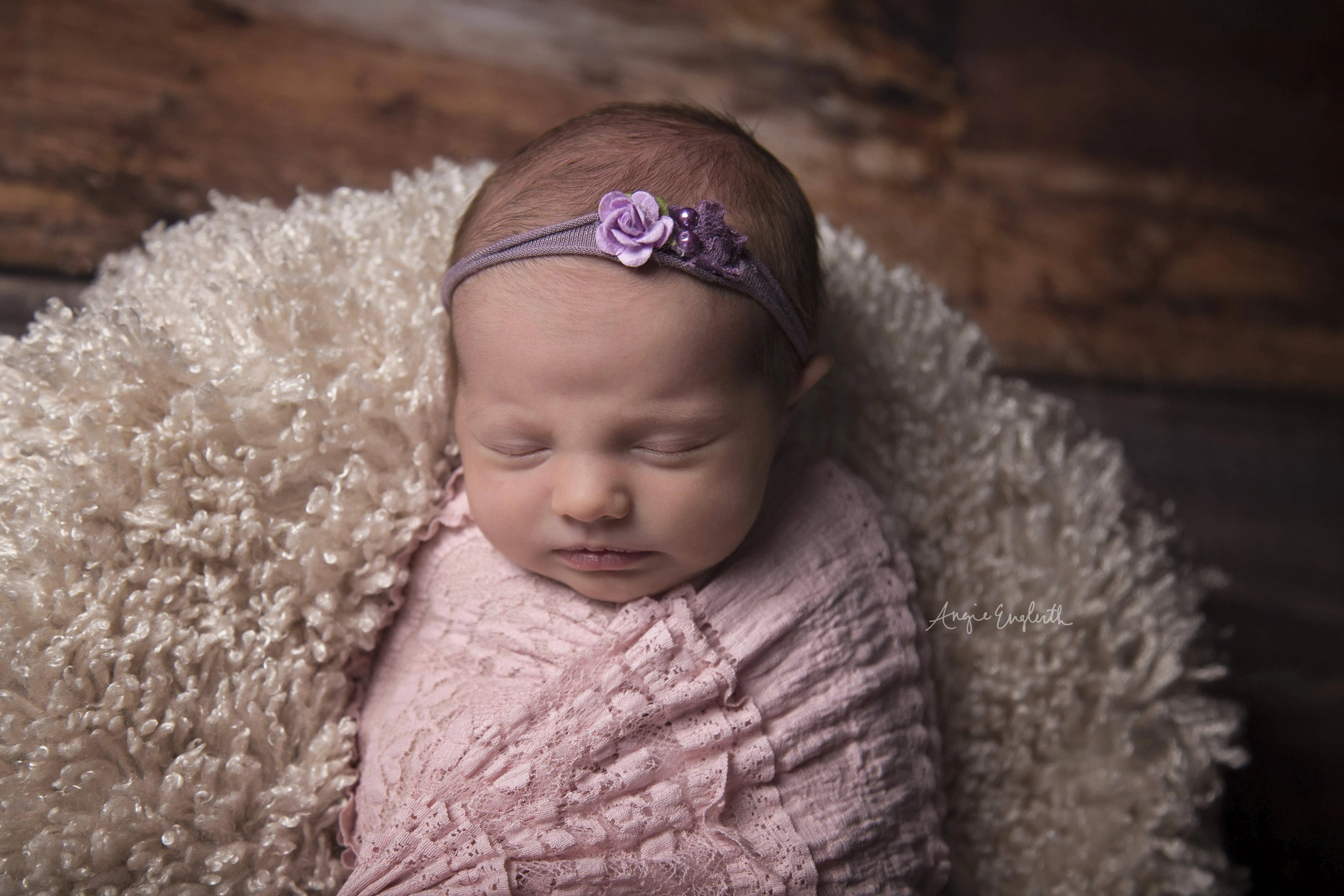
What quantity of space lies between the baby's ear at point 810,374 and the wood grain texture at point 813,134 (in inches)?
28.5

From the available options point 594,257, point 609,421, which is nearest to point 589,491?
point 609,421

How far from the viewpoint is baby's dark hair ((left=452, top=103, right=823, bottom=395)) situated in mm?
708

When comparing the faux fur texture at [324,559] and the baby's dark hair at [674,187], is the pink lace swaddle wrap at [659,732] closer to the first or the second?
the faux fur texture at [324,559]

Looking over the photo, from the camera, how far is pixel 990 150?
5.06ft

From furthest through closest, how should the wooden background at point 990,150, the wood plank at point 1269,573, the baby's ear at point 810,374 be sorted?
the wooden background at point 990,150 → the wood plank at point 1269,573 → the baby's ear at point 810,374

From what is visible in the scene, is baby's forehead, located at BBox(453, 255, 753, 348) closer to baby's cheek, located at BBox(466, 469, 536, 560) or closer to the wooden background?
baby's cheek, located at BBox(466, 469, 536, 560)

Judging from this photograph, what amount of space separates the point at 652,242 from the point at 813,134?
3.03 feet

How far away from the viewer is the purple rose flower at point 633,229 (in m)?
0.66

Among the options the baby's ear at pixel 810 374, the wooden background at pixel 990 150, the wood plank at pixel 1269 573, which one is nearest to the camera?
the baby's ear at pixel 810 374

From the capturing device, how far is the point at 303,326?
0.78 m

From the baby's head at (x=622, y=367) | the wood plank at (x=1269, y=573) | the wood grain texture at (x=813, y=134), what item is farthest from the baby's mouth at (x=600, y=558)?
the wood grain texture at (x=813, y=134)

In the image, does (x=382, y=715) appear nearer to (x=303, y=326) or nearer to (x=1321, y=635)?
(x=303, y=326)

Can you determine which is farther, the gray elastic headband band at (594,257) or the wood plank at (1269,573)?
the wood plank at (1269,573)

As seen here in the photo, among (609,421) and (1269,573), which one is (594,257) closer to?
(609,421)
